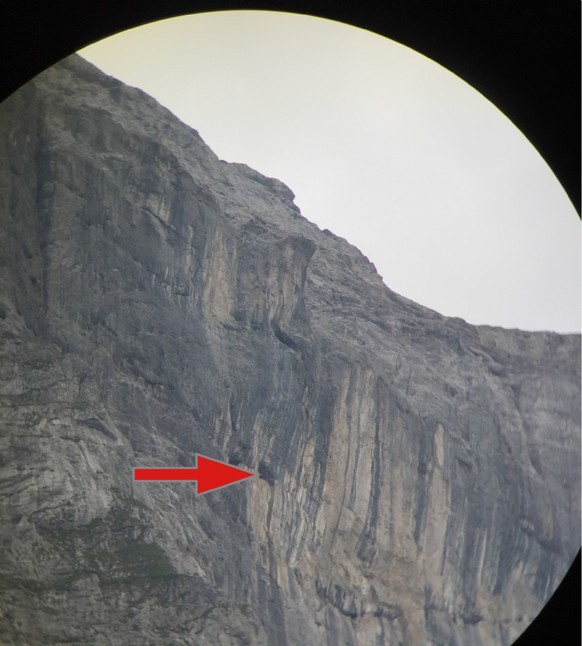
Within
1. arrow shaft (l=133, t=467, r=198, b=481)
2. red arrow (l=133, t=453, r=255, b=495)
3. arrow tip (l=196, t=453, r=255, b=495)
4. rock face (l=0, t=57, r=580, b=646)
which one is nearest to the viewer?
rock face (l=0, t=57, r=580, b=646)

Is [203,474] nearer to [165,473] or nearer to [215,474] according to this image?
[215,474]

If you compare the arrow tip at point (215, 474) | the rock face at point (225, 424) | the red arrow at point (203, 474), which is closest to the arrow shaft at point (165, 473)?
the red arrow at point (203, 474)

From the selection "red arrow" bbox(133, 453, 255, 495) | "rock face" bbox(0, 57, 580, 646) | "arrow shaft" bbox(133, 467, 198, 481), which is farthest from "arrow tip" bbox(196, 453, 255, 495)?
"rock face" bbox(0, 57, 580, 646)

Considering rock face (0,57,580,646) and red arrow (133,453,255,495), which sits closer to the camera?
rock face (0,57,580,646)

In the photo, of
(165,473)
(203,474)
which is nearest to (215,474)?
(203,474)

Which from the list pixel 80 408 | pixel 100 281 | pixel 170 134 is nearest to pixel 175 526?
pixel 80 408

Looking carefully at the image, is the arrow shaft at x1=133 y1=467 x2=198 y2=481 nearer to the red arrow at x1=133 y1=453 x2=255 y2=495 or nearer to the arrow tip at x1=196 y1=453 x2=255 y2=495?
the red arrow at x1=133 y1=453 x2=255 y2=495

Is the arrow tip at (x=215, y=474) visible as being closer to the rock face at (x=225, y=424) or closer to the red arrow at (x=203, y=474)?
the red arrow at (x=203, y=474)

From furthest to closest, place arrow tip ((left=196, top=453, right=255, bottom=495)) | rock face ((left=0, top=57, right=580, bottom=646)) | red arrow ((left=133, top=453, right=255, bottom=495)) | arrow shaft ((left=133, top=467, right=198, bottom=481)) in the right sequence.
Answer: arrow tip ((left=196, top=453, right=255, bottom=495)) < red arrow ((left=133, top=453, right=255, bottom=495)) < arrow shaft ((left=133, top=467, right=198, bottom=481)) < rock face ((left=0, top=57, right=580, bottom=646))
